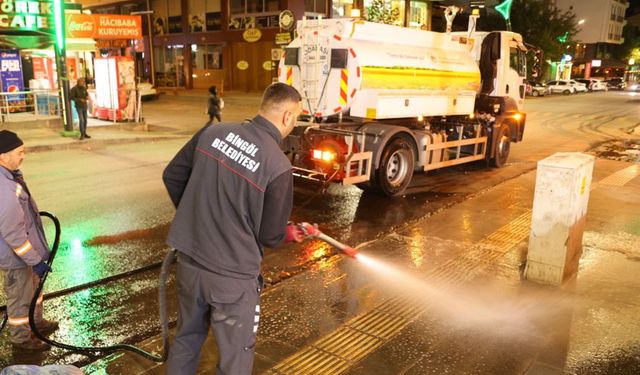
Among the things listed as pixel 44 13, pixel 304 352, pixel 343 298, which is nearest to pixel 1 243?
pixel 304 352

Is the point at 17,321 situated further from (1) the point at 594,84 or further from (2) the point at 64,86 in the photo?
(1) the point at 594,84

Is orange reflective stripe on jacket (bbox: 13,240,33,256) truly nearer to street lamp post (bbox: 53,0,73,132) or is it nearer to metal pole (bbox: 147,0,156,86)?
street lamp post (bbox: 53,0,73,132)

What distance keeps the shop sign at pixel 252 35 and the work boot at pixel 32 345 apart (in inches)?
1297

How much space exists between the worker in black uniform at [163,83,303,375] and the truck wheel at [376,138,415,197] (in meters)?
6.32

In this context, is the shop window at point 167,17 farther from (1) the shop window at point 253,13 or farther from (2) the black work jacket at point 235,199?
(2) the black work jacket at point 235,199

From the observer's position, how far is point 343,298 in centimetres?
513

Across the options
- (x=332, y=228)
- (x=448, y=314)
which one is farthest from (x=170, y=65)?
(x=448, y=314)

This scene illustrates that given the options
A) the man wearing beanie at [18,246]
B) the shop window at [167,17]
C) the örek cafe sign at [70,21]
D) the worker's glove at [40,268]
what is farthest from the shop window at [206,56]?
the worker's glove at [40,268]

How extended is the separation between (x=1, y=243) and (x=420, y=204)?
6488 millimetres

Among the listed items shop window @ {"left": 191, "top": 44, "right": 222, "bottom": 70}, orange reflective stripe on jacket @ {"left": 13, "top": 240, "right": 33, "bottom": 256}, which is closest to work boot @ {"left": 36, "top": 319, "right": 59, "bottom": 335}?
orange reflective stripe on jacket @ {"left": 13, "top": 240, "right": 33, "bottom": 256}

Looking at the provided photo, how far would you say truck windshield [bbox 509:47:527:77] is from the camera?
12188 millimetres

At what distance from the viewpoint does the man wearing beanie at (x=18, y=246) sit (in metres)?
3.71

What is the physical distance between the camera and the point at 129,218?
7.73 metres

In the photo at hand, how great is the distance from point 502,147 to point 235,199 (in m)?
11.0
